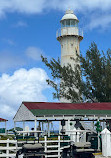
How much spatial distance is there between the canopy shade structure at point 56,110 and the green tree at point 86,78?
1524 centimetres

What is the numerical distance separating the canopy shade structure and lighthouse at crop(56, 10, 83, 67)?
1831cm

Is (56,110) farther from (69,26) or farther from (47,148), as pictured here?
(69,26)

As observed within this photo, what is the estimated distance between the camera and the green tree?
49469 millimetres

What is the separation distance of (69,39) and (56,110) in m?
23.4

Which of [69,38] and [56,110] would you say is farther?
[69,38]

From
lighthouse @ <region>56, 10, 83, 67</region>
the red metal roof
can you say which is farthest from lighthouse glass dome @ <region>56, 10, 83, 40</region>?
the red metal roof

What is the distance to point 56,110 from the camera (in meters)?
30.5

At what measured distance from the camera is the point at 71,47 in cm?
5184

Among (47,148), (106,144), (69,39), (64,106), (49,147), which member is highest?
(69,39)

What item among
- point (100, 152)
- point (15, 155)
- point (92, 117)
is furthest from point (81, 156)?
point (92, 117)

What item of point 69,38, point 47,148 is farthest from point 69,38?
point 47,148

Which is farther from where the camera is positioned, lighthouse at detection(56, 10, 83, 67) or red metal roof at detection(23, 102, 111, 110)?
lighthouse at detection(56, 10, 83, 67)

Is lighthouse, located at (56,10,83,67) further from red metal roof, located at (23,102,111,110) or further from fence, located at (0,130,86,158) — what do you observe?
fence, located at (0,130,86,158)

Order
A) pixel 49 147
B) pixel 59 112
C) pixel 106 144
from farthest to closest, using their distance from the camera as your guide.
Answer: pixel 59 112, pixel 49 147, pixel 106 144
